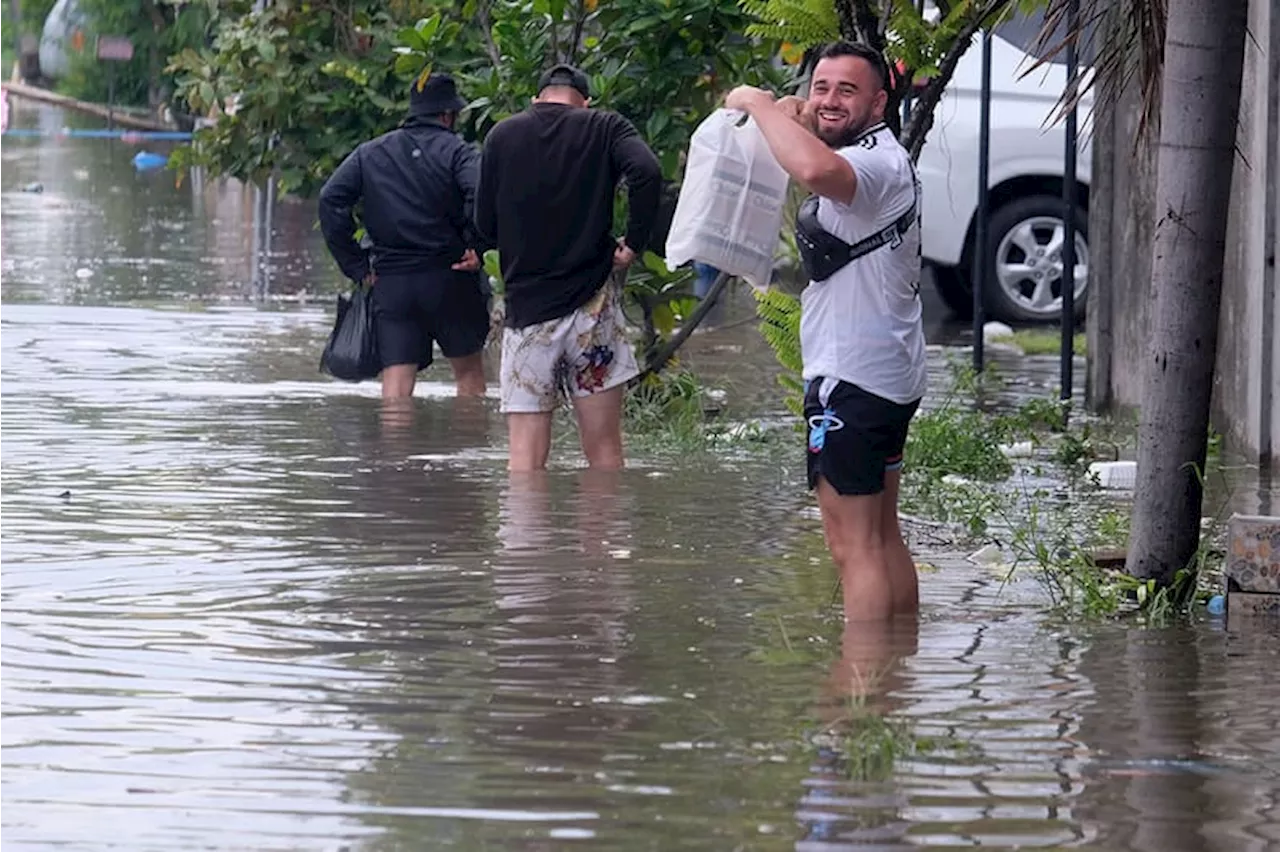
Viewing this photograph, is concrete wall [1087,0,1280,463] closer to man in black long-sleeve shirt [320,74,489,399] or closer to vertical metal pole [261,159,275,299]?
man in black long-sleeve shirt [320,74,489,399]

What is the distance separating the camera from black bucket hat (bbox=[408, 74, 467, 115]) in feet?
41.8

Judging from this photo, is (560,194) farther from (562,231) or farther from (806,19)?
(806,19)

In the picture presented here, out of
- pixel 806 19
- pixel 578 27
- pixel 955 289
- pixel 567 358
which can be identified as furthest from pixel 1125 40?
pixel 955 289

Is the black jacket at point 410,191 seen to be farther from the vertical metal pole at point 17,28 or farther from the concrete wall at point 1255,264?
the vertical metal pole at point 17,28

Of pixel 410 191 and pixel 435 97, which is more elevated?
pixel 435 97

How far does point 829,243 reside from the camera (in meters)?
7.07

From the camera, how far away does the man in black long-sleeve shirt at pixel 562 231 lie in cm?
1038

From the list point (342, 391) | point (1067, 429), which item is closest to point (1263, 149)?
point (1067, 429)

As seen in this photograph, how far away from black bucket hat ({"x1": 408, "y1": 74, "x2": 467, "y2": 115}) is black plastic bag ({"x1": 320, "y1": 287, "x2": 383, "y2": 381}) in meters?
0.96

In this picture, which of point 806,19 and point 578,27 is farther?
point 578,27

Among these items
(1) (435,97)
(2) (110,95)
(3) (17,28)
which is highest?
(3) (17,28)

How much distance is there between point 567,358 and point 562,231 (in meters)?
0.48

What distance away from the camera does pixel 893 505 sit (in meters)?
7.41

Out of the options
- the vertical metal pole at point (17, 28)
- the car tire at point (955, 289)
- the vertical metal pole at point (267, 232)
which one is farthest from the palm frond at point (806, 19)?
the vertical metal pole at point (17, 28)
